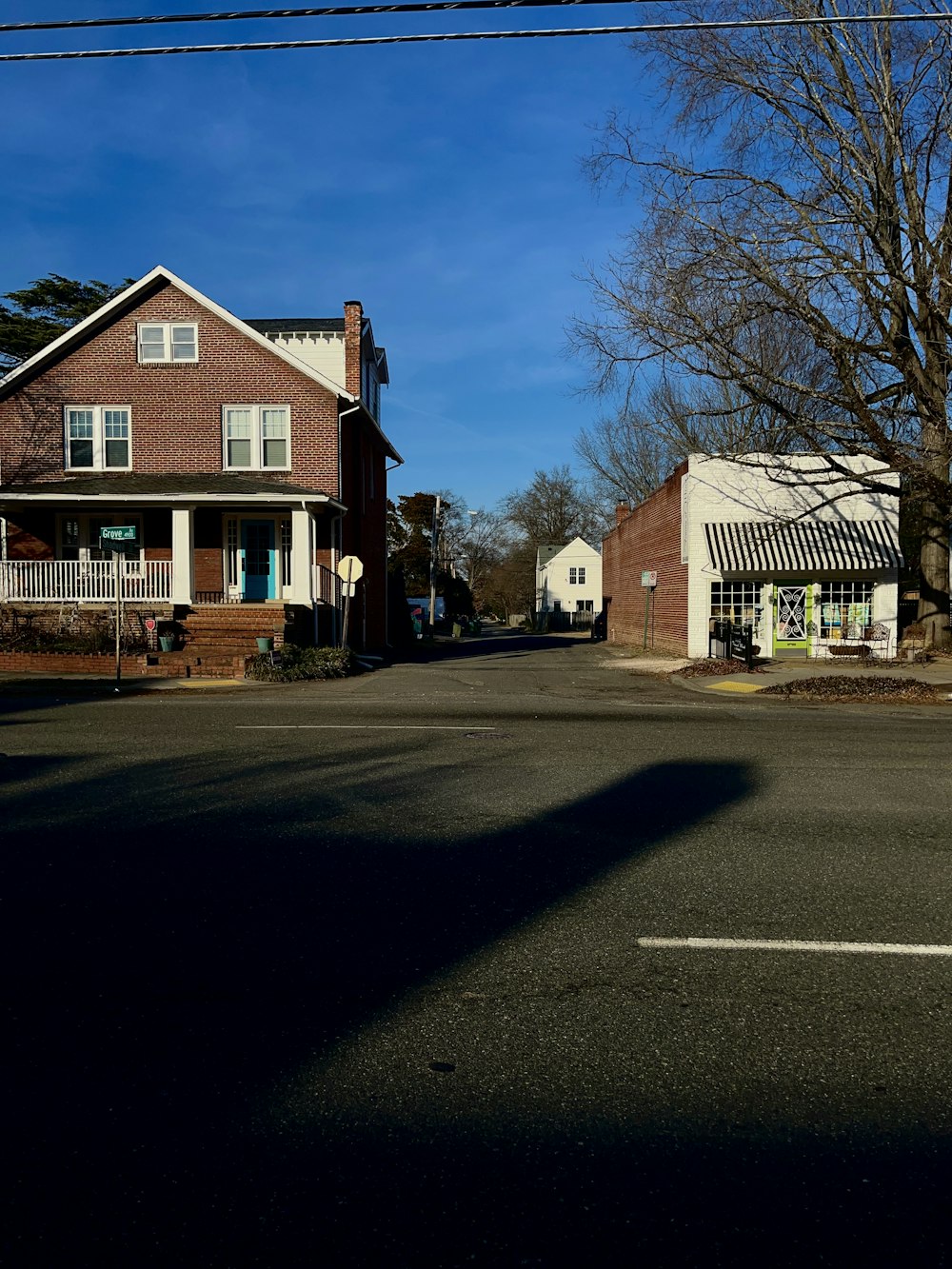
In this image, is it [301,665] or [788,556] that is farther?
[788,556]

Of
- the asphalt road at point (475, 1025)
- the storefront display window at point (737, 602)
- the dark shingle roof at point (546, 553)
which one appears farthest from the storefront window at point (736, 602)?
the dark shingle roof at point (546, 553)

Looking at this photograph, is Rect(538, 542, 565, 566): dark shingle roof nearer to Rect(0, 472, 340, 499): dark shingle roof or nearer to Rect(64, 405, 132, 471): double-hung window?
Rect(0, 472, 340, 499): dark shingle roof

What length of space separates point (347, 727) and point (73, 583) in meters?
14.4

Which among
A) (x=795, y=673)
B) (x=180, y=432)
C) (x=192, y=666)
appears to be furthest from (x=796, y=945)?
(x=180, y=432)

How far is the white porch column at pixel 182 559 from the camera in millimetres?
22438

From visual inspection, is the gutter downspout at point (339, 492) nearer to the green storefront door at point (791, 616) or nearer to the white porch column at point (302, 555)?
the white porch column at point (302, 555)

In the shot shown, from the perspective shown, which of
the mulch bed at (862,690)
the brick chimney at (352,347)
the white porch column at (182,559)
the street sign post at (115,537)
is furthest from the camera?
the brick chimney at (352,347)

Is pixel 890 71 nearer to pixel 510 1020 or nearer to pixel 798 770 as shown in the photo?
pixel 798 770

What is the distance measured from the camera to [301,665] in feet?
65.6

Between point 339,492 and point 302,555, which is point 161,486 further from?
point 339,492

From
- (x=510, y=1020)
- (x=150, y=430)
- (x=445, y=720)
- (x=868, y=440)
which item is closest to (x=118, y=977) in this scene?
(x=510, y=1020)

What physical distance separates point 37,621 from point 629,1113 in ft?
71.7

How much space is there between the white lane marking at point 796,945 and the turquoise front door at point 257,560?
73.0 feet

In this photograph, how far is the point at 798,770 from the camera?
8.74 meters
